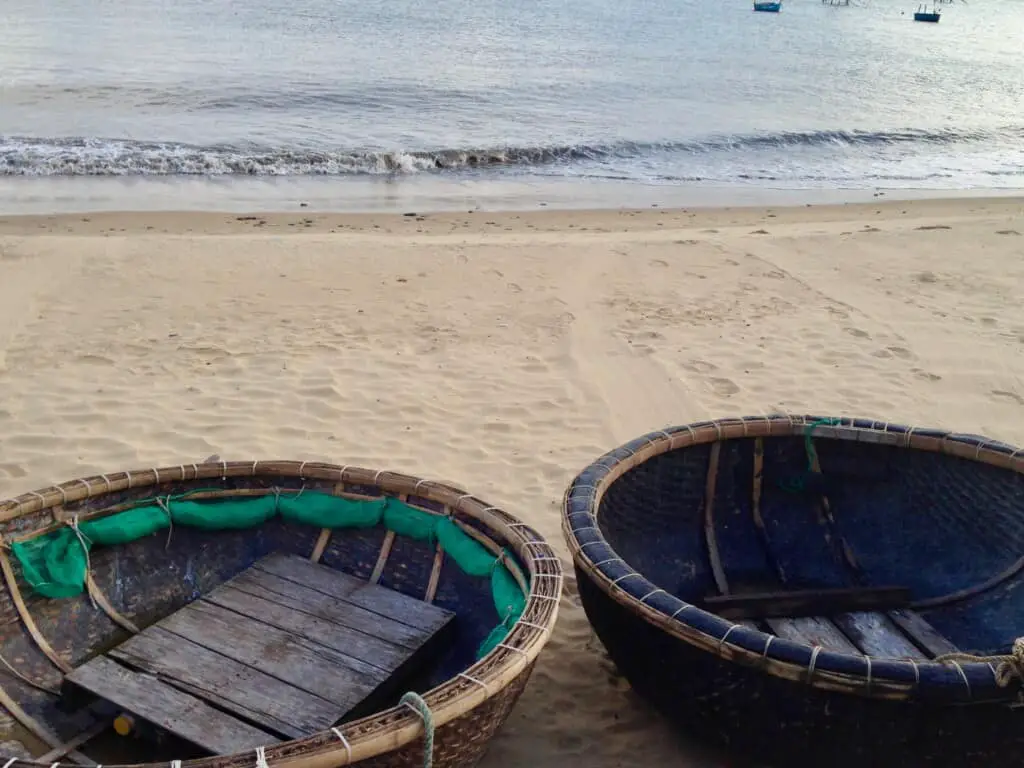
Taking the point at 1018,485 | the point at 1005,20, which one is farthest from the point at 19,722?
the point at 1005,20

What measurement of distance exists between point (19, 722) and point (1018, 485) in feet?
12.1

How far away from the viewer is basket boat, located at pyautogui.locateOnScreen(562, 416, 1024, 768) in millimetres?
2502

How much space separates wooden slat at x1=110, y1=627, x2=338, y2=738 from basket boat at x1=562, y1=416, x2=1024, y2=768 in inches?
39.0

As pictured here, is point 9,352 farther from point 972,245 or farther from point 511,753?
point 972,245

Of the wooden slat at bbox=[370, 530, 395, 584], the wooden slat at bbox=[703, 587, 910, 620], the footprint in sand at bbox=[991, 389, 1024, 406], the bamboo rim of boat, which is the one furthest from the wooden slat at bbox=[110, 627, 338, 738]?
the footprint in sand at bbox=[991, 389, 1024, 406]

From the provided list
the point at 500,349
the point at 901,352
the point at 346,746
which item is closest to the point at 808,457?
the point at 346,746

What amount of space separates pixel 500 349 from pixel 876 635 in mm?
4005

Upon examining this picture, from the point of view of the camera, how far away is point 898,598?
362 centimetres

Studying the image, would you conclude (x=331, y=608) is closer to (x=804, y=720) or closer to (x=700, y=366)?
(x=804, y=720)

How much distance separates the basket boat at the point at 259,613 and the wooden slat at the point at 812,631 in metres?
1.05

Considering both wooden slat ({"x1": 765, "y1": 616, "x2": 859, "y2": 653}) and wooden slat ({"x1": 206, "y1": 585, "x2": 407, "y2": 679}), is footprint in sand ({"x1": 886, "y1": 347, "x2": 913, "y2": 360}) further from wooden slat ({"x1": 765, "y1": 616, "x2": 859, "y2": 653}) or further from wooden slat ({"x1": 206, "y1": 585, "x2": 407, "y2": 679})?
wooden slat ({"x1": 206, "y1": 585, "x2": 407, "y2": 679})

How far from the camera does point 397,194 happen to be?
44.6ft

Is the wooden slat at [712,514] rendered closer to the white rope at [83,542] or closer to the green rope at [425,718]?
the green rope at [425,718]

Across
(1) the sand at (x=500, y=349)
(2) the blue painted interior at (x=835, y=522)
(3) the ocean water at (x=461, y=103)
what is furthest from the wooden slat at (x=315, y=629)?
(3) the ocean water at (x=461, y=103)
